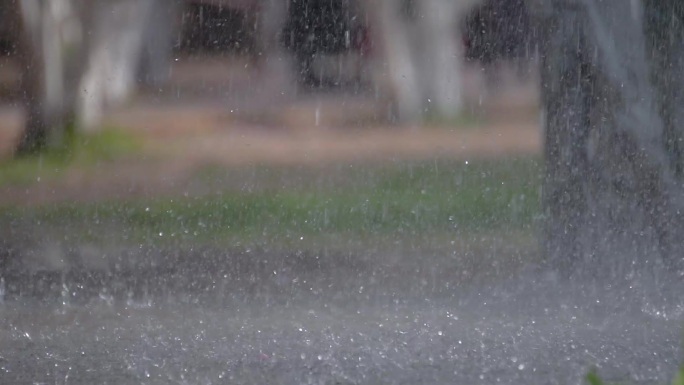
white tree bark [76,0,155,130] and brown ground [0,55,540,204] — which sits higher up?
white tree bark [76,0,155,130]

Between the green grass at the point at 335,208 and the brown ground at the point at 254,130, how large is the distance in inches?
3.2

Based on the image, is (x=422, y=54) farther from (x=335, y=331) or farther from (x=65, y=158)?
(x=65, y=158)

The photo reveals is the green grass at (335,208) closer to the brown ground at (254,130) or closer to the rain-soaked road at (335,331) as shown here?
the brown ground at (254,130)

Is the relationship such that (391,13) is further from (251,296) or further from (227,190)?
(251,296)

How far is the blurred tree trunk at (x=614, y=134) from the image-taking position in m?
5.19

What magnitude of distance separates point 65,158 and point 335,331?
6.64ft

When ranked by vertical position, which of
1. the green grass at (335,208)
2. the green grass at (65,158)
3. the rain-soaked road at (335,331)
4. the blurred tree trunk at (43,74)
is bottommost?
the rain-soaked road at (335,331)

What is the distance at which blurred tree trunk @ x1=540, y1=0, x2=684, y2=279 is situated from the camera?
5188 millimetres

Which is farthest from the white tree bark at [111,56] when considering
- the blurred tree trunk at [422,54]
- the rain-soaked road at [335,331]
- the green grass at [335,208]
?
the blurred tree trunk at [422,54]

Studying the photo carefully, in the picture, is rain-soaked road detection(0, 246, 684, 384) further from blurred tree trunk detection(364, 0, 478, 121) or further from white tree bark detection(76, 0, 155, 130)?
white tree bark detection(76, 0, 155, 130)

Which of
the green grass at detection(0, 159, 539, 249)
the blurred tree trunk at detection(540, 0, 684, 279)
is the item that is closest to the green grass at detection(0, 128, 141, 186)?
the green grass at detection(0, 159, 539, 249)

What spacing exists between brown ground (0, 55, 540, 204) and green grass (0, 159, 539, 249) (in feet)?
0.26

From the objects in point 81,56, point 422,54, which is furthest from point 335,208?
point 81,56

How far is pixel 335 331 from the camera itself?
15.6 ft
